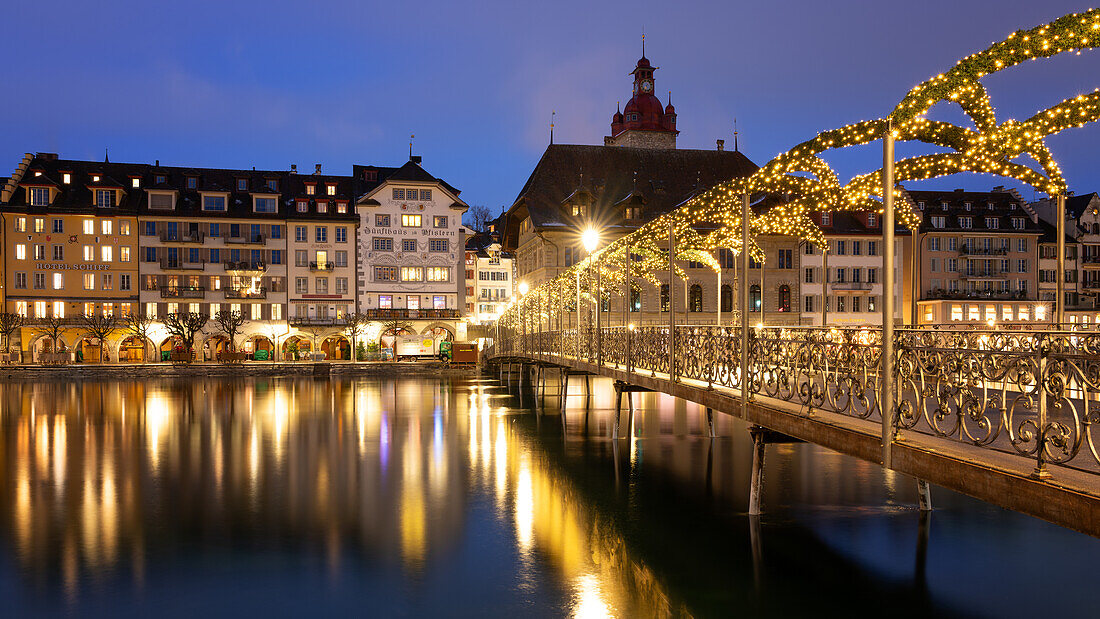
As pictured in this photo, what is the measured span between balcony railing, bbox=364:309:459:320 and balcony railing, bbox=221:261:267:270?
332 inches

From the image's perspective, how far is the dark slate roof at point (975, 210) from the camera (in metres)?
70.1

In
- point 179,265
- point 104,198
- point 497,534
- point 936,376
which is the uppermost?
point 104,198

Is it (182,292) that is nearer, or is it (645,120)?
(182,292)

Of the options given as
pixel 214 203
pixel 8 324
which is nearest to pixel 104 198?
pixel 214 203

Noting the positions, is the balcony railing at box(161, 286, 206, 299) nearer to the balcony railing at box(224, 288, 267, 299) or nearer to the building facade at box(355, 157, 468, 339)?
the balcony railing at box(224, 288, 267, 299)

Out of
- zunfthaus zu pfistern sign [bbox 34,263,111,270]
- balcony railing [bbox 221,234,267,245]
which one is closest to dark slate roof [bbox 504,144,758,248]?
balcony railing [bbox 221,234,267,245]

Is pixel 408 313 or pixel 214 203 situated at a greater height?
pixel 214 203

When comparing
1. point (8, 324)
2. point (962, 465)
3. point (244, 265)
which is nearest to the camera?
point (962, 465)

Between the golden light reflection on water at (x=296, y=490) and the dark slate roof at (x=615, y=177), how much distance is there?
101ft

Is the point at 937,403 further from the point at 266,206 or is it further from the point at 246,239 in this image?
the point at 266,206

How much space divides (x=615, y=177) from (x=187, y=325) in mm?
32536

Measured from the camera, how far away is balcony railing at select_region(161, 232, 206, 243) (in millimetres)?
65188

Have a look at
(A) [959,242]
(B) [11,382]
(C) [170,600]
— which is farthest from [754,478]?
(A) [959,242]

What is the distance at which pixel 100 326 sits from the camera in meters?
61.8
